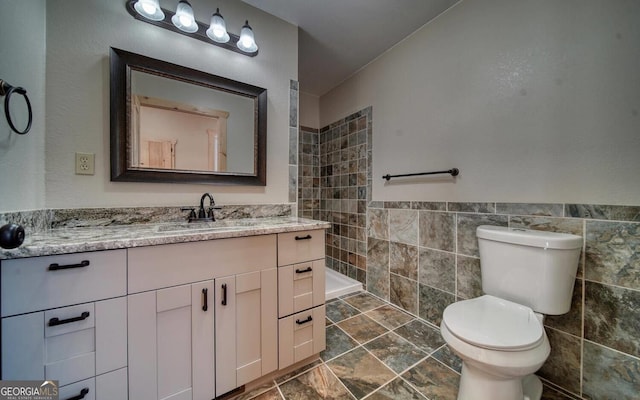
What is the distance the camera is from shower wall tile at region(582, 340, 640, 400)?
103cm

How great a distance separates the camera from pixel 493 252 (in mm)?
1281

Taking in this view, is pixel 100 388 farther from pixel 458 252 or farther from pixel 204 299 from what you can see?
pixel 458 252

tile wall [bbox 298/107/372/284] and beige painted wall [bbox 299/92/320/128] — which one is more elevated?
beige painted wall [bbox 299/92/320/128]

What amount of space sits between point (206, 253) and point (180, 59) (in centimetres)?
127

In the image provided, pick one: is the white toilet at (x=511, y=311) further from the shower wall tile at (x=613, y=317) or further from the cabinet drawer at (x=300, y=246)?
the cabinet drawer at (x=300, y=246)

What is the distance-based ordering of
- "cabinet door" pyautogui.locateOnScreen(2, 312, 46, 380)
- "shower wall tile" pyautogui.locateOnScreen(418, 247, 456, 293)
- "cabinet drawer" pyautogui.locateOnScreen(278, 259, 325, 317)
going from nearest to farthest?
"cabinet door" pyautogui.locateOnScreen(2, 312, 46, 380)
"cabinet drawer" pyautogui.locateOnScreen(278, 259, 325, 317)
"shower wall tile" pyautogui.locateOnScreen(418, 247, 456, 293)

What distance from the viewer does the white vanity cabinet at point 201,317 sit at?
3.05 feet

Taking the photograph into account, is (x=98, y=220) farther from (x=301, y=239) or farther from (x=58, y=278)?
(x=301, y=239)

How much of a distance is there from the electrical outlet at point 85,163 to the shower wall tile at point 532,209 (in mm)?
2392

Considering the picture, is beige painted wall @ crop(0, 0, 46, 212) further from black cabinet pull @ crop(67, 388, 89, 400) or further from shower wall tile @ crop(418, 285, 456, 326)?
shower wall tile @ crop(418, 285, 456, 326)

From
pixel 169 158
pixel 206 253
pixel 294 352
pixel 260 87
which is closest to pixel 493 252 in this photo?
pixel 294 352

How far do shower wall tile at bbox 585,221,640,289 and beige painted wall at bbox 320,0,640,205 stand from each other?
0.13m

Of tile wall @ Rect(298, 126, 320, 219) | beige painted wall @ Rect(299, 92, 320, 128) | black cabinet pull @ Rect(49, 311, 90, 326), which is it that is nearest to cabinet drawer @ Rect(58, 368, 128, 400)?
black cabinet pull @ Rect(49, 311, 90, 326)

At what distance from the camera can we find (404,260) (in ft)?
6.70
